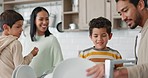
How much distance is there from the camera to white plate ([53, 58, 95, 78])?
3.50ft

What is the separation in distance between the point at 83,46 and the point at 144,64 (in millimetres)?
2950

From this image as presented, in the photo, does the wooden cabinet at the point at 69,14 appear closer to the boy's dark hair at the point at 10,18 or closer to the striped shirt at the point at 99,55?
the striped shirt at the point at 99,55

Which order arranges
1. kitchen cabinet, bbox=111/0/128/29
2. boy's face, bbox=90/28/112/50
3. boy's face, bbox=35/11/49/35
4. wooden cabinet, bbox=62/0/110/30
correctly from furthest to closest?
wooden cabinet, bbox=62/0/110/30
kitchen cabinet, bbox=111/0/128/29
boy's face, bbox=35/11/49/35
boy's face, bbox=90/28/112/50

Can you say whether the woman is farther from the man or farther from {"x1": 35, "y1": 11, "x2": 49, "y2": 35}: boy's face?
the man

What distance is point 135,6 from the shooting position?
1.23 meters

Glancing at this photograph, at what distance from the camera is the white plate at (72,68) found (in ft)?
3.50

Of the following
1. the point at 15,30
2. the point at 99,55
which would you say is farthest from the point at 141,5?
the point at 15,30

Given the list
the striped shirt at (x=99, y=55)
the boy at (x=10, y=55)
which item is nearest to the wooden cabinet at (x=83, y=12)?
the striped shirt at (x=99, y=55)

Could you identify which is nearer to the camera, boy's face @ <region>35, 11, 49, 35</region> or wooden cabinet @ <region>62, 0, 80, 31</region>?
boy's face @ <region>35, 11, 49, 35</region>

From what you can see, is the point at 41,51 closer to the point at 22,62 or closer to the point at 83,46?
the point at 22,62

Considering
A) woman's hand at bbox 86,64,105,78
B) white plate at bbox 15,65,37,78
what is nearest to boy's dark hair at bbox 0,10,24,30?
white plate at bbox 15,65,37,78

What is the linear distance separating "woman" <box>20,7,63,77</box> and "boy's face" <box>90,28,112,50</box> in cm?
28

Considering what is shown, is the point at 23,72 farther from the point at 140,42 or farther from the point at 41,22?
the point at 41,22

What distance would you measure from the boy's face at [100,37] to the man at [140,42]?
2.60 ft
